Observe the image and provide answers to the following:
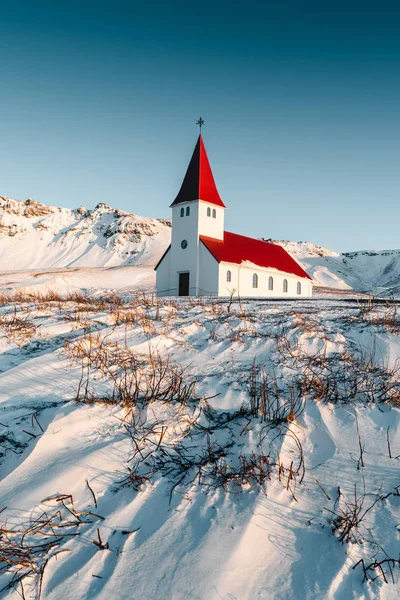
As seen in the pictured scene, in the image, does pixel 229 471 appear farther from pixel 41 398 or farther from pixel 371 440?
pixel 41 398

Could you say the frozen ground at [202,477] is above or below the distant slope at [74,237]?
below

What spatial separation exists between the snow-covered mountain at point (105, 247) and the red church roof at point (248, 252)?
154 feet

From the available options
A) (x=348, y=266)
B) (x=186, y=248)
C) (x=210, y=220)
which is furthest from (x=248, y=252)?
(x=348, y=266)

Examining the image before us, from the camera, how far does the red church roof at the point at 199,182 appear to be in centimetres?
2703

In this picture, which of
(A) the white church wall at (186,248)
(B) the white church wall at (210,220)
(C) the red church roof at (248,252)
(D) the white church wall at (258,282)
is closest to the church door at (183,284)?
(A) the white church wall at (186,248)

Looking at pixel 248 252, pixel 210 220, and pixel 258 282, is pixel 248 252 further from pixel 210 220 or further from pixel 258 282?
pixel 210 220

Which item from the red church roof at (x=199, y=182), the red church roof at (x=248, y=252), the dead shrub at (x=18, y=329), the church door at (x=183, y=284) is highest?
the red church roof at (x=199, y=182)

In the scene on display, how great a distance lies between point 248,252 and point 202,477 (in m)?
27.9

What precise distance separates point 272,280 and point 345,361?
86.6ft

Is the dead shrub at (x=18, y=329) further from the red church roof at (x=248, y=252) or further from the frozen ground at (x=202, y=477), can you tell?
the red church roof at (x=248, y=252)

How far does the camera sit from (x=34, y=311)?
6.90 metres

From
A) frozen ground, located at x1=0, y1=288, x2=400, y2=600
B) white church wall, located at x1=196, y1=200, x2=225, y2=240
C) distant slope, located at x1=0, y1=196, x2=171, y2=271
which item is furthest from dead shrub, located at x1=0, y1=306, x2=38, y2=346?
distant slope, located at x1=0, y1=196, x2=171, y2=271

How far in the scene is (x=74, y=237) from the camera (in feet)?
362

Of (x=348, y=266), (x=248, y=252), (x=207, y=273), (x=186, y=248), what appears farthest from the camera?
(x=348, y=266)
